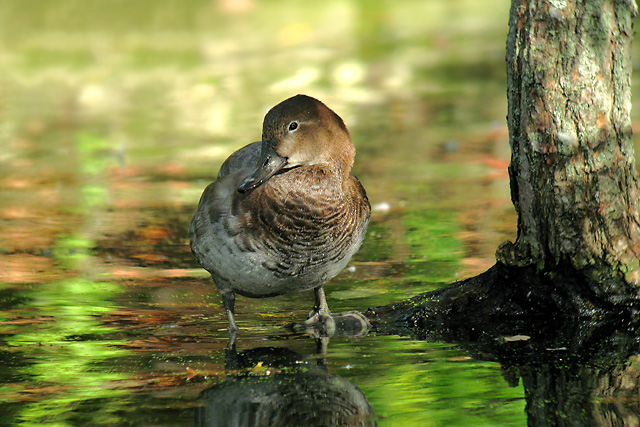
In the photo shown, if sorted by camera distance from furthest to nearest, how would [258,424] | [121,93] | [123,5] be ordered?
1. [123,5]
2. [121,93]
3. [258,424]

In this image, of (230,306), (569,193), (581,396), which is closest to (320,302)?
(230,306)

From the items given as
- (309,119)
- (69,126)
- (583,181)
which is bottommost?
(583,181)

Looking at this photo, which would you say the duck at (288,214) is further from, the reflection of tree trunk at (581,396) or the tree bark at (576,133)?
the reflection of tree trunk at (581,396)

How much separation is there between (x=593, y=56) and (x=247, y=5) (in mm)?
14443

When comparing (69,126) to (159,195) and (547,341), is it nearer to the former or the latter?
(159,195)

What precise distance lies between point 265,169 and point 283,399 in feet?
4.51

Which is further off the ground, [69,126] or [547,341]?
[69,126]

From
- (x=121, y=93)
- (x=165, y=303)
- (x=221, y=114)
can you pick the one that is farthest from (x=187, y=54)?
(x=165, y=303)

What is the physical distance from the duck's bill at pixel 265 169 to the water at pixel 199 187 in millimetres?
788

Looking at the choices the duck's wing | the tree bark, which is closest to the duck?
the duck's wing

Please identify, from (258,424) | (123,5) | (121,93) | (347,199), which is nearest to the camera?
(258,424)

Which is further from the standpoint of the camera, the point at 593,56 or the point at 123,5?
the point at 123,5

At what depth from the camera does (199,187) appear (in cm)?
877

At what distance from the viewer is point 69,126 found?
11.7m
